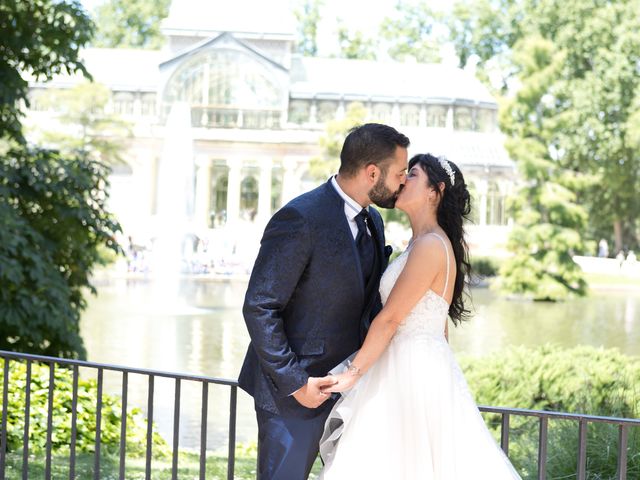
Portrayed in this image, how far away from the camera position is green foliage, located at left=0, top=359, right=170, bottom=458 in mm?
7152

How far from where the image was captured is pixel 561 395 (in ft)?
28.0

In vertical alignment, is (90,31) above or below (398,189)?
above

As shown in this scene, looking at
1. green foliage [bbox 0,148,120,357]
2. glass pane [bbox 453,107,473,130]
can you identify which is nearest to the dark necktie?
green foliage [bbox 0,148,120,357]

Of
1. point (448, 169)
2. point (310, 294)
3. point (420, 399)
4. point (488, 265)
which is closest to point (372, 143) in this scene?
point (448, 169)

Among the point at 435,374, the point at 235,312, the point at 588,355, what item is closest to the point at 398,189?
the point at 435,374

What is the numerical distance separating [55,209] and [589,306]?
2535 centimetres

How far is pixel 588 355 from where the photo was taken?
30.8ft

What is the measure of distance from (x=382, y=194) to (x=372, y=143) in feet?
0.63

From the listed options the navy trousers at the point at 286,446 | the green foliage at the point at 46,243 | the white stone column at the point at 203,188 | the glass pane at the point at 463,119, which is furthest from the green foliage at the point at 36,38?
the glass pane at the point at 463,119

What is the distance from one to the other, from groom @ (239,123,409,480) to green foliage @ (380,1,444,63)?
5874cm

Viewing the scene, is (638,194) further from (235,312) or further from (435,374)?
(435,374)

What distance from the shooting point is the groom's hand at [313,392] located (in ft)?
11.0

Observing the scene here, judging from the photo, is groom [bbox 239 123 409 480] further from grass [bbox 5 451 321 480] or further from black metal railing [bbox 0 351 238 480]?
grass [bbox 5 451 321 480]

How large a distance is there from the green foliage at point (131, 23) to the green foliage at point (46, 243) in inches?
2259
